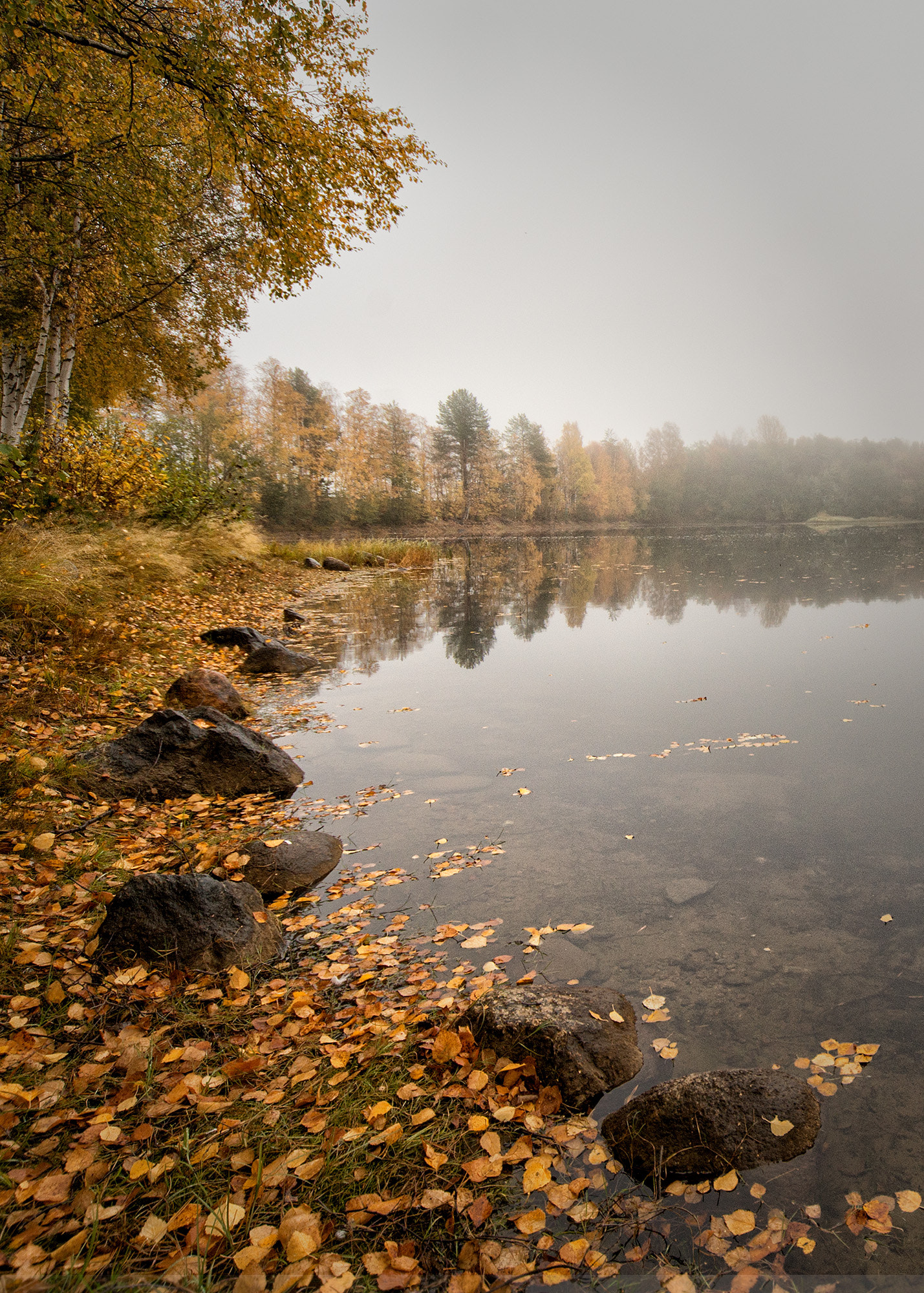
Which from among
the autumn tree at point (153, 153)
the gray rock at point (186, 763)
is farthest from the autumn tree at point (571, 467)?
the gray rock at point (186, 763)

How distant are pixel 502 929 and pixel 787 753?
11.0 feet

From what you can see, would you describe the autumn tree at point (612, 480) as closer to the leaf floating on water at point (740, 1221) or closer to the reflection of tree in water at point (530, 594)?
the reflection of tree in water at point (530, 594)

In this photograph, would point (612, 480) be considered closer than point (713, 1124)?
No

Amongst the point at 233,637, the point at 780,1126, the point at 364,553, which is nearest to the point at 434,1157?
the point at 780,1126

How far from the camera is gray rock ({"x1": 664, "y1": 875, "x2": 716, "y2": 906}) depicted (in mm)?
3281

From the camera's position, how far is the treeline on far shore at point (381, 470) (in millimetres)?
10398

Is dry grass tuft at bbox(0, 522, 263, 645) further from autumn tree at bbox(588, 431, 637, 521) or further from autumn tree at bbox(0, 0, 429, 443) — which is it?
autumn tree at bbox(588, 431, 637, 521)

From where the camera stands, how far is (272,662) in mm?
8398

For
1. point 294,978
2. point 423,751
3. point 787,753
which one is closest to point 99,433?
point 423,751

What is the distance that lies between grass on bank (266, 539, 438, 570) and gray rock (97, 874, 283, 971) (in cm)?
1857

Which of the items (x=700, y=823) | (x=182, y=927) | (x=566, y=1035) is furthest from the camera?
(x=700, y=823)

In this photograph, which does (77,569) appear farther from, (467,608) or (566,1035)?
(467,608)

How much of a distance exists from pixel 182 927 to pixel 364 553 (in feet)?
72.5

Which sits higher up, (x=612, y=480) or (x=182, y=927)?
(x=612, y=480)
